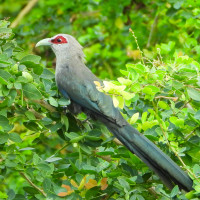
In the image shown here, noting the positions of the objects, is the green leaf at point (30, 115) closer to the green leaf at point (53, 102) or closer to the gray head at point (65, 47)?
the green leaf at point (53, 102)

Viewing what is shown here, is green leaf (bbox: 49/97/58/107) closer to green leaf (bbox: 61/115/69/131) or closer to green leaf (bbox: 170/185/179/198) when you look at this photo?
green leaf (bbox: 61/115/69/131)

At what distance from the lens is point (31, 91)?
3.28 meters

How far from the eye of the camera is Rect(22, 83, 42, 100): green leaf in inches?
129

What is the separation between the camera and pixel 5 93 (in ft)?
10.5

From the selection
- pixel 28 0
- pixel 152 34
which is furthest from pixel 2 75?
pixel 28 0

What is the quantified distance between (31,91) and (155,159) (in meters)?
0.94

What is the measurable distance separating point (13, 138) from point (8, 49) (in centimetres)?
64

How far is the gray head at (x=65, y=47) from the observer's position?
4.64 meters

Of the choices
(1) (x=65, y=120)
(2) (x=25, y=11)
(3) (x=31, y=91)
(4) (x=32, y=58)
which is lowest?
(2) (x=25, y=11)

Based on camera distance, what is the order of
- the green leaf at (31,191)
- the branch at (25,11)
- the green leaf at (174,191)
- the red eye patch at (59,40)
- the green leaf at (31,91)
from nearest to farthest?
the green leaf at (174,191), the green leaf at (31,91), the green leaf at (31,191), the red eye patch at (59,40), the branch at (25,11)

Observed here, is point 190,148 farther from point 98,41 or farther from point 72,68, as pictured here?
point 98,41

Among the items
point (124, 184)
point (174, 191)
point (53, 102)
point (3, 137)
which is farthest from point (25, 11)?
point (174, 191)

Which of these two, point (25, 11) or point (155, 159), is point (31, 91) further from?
point (25, 11)

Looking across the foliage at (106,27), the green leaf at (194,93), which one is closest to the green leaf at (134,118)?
the green leaf at (194,93)
